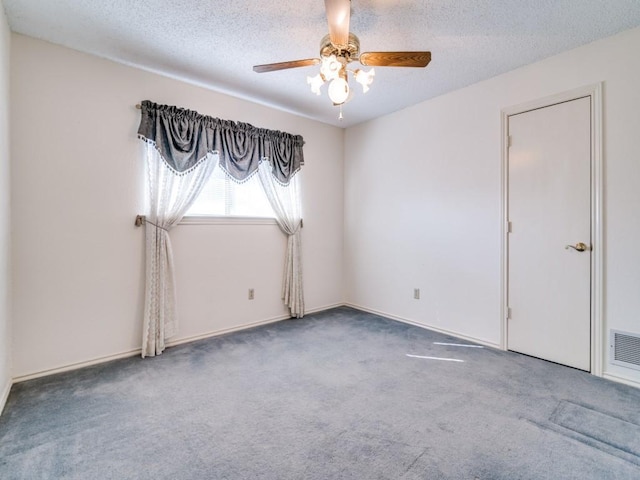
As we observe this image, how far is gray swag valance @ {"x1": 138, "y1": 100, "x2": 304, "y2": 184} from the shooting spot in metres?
2.94

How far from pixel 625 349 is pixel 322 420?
2310mm

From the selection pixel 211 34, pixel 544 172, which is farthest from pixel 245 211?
→ pixel 544 172

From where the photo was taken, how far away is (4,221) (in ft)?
7.04

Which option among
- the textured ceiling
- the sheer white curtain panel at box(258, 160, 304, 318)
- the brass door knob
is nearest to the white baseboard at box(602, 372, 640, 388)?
the brass door knob

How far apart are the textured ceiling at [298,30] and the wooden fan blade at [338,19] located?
1.35 ft

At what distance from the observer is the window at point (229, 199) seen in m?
3.39

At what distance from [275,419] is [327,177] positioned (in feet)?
10.7

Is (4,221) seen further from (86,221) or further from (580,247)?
(580,247)

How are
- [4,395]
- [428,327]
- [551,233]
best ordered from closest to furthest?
A: 1. [4,395]
2. [551,233]
3. [428,327]

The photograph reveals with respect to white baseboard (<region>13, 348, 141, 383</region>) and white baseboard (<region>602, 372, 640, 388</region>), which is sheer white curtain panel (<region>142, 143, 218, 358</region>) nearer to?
white baseboard (<region>13, 348, 141, 383</region>)

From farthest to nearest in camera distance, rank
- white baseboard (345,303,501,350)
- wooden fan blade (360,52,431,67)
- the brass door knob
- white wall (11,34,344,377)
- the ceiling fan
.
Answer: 1. white baseboard (345,303,501,350)
2. the brass door knob
3. white wall (11,34,344,377)
4. wooden fan blade (360,52,431,67)
5. the ceiling fan

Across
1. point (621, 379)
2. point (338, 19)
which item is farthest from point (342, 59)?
point (621, 379)

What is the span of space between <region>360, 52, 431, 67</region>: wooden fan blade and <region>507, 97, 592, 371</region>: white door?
60.9 inches

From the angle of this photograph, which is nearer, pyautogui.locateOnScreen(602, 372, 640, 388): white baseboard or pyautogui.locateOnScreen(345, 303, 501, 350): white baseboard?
pyautogui.locateOnScreen(602, 372, 640, 388): white baseboard
